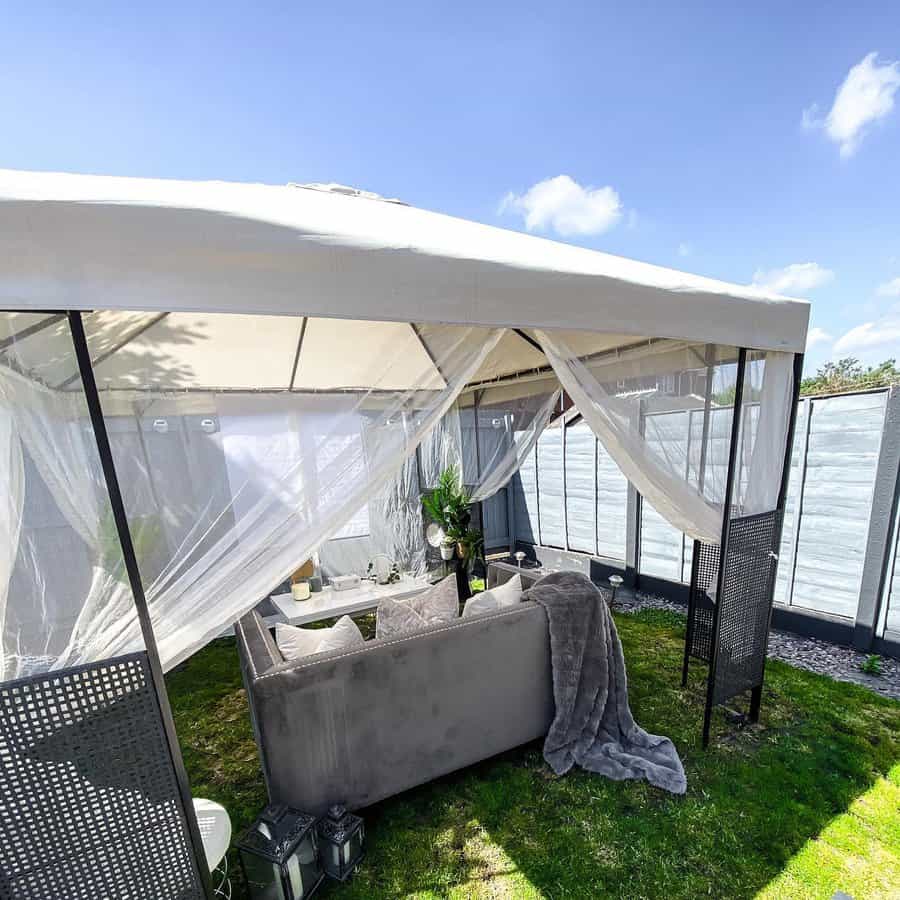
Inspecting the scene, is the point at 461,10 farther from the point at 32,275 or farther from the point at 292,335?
the point at 32,275

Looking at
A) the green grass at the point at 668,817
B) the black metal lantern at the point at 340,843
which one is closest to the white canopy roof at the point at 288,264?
the black metal lantern at the point at 340,843

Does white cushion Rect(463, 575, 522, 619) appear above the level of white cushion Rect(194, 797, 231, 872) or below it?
above

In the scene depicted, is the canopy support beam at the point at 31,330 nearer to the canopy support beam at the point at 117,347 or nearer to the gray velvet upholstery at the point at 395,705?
the canopy support beam at the point at 117,347

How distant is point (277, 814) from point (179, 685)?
2.19 meters

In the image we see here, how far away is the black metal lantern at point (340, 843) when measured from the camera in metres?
1.64

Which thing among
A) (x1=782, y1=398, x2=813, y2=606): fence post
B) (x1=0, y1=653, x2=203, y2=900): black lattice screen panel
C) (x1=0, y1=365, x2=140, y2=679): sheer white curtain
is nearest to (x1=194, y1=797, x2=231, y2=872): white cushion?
(x1=0, y1=653, x2=203, y2=900): black lattice screen panel

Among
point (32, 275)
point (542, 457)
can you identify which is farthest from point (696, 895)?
point (542, 457)

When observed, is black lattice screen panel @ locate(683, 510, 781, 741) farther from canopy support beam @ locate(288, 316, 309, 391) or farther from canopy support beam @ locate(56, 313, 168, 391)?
canopy support beam @ locate(56, 313, 168, 391)

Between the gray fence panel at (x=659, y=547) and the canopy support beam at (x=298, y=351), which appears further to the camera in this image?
the gray fence panel at (x=659, y=547)

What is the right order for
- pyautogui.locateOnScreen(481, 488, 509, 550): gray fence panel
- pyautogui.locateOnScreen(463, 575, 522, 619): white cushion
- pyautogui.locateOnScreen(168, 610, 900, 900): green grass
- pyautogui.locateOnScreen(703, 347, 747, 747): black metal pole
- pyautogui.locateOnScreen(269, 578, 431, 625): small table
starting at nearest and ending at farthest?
pyautogui.locateOnScreen(168, 610, 900, 900): green grass → pyautogui.locateOnScreen(703, 347, 747, 747): black metal pole → pyautogui.locateOnScreen(463, 575, 522, 619): white cushion → pyautogui.locateOnScreen(269, 578, 431, 625): small table → pyautogui.locateOnScreen(481, 488, 509, 550): gray fence panel

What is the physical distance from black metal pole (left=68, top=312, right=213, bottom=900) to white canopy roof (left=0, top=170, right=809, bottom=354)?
0.62 feet

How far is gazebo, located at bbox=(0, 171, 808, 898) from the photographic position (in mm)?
1006

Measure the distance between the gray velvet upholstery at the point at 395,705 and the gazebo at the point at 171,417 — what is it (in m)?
0.46

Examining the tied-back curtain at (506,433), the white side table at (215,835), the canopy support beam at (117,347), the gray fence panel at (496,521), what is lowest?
the gray fence panel at (496,521)
